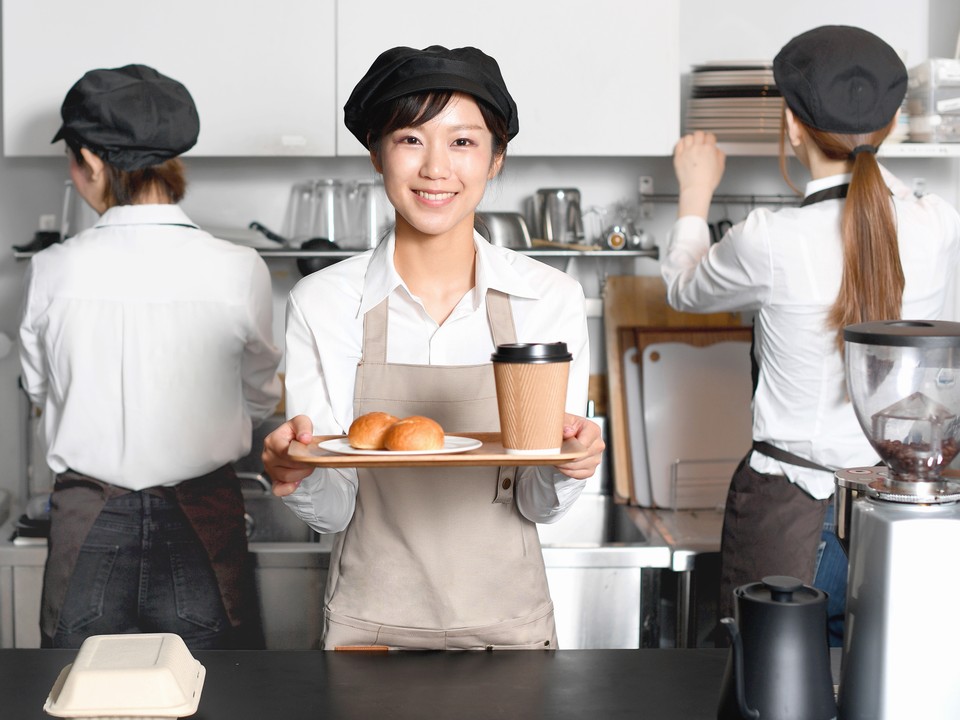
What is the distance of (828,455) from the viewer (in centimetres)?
191

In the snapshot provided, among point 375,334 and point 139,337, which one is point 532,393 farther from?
point 139,337

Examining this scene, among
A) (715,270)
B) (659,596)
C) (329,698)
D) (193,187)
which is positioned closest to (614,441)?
(659,596)

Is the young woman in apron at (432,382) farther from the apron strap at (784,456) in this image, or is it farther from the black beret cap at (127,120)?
the black beret cap at (127,120)

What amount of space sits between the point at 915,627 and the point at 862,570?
66 millimetres

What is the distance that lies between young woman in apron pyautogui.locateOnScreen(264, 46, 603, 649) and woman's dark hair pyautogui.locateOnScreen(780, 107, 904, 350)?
23.3 inches

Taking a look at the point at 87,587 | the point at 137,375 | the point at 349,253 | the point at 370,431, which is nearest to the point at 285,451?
the point at 370,431

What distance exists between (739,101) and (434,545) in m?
1.45

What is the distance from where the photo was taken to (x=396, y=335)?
1.51 metres

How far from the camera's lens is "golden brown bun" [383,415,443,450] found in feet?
3.95

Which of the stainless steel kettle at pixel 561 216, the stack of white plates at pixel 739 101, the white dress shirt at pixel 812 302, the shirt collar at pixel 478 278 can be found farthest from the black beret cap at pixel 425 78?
the stainless steel kettle at pixel 561 216

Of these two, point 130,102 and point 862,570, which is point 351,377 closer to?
point 862,570

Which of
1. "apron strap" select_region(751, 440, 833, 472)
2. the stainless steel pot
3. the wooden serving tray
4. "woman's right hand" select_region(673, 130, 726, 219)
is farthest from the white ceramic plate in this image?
the stainless steel pot

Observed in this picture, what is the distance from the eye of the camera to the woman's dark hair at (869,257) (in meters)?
1.86

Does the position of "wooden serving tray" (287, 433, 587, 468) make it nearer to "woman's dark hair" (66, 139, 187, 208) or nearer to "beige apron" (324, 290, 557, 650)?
"beige apron" (324, 290, 557, 650)
